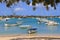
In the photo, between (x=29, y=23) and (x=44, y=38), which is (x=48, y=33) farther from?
(x=29, y=23)

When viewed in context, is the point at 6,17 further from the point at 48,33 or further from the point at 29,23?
the point at 48,33

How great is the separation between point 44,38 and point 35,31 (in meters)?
0.13

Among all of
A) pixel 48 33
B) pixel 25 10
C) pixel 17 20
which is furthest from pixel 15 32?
pixel 48 33

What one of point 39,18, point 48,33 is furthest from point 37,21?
point 48,33

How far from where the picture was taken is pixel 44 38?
1.40 m

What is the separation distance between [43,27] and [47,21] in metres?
0.08

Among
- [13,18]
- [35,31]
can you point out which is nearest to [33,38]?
[35,31]

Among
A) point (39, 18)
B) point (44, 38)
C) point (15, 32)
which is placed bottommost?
point (44, 38)

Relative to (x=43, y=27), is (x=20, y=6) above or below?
above

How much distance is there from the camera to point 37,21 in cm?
140

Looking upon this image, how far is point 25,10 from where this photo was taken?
55.8 inches

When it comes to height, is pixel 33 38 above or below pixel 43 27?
below

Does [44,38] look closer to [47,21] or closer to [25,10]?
[47,21]

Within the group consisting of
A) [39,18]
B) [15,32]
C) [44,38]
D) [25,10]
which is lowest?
[44,38]
